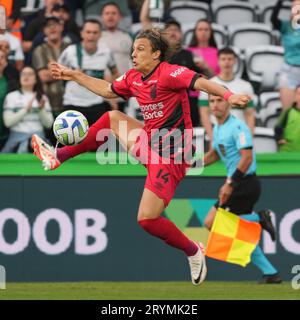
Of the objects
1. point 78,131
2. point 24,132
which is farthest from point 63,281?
Result: point 78,131

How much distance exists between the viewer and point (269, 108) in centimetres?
1602

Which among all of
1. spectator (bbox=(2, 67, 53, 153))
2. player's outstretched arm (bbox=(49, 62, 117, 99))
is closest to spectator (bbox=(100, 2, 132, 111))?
spectator (bbox=(2, 67, 53, 153))

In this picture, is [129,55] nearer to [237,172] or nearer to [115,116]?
[237,172]

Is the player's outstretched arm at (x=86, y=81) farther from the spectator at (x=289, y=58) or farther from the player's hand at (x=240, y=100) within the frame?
the spectator at (x=289, y=58)

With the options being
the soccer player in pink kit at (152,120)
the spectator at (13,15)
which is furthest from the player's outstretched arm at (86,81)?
the spectator at (13,15)

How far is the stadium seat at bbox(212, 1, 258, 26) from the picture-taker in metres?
17.6

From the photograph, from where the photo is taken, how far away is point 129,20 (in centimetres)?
1730

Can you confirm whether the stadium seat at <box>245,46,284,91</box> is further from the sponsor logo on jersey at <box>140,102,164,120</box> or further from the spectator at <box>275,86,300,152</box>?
the sponsor logo on jersey at <box>140,102,164,120</box>

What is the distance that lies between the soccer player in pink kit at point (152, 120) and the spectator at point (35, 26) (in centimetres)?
462

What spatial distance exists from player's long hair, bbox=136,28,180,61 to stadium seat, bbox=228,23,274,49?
18.4 feet

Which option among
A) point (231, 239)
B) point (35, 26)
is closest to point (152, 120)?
point (231, 239)

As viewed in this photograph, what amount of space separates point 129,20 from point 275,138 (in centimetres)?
329

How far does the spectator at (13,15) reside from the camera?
1647 cm

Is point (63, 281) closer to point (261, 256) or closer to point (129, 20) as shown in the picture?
point (261, 256)
